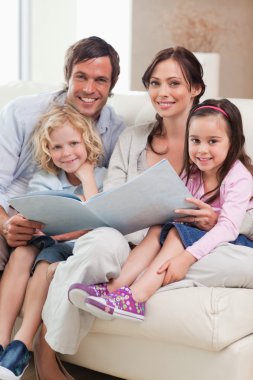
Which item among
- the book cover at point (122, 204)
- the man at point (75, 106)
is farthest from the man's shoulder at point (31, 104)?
the book cover at point (122, 204)

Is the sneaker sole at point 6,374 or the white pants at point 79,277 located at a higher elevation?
the white pants at point 79,277

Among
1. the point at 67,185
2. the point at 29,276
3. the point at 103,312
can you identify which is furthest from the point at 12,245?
the point at 103,312

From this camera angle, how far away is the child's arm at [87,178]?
2648mm

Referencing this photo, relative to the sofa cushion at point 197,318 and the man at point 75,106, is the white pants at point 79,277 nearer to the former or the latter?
the sofa cushion at point 197,318

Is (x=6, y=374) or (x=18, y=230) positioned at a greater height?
(x=18, y=230)

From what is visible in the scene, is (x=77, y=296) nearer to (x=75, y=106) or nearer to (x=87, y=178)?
(x=87, y=178)

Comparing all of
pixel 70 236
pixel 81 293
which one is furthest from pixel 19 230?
pixel 81 293

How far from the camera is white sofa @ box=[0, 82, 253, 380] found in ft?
6.83

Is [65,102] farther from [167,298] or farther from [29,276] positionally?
[167,298]

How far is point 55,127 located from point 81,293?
30.1 inches

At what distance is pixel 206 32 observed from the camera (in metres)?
5.82

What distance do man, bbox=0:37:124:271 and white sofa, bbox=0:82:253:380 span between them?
2.13 ft

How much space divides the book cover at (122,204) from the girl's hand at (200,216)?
0.02m

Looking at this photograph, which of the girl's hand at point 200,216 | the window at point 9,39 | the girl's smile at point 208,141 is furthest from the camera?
the window at point 9,39
